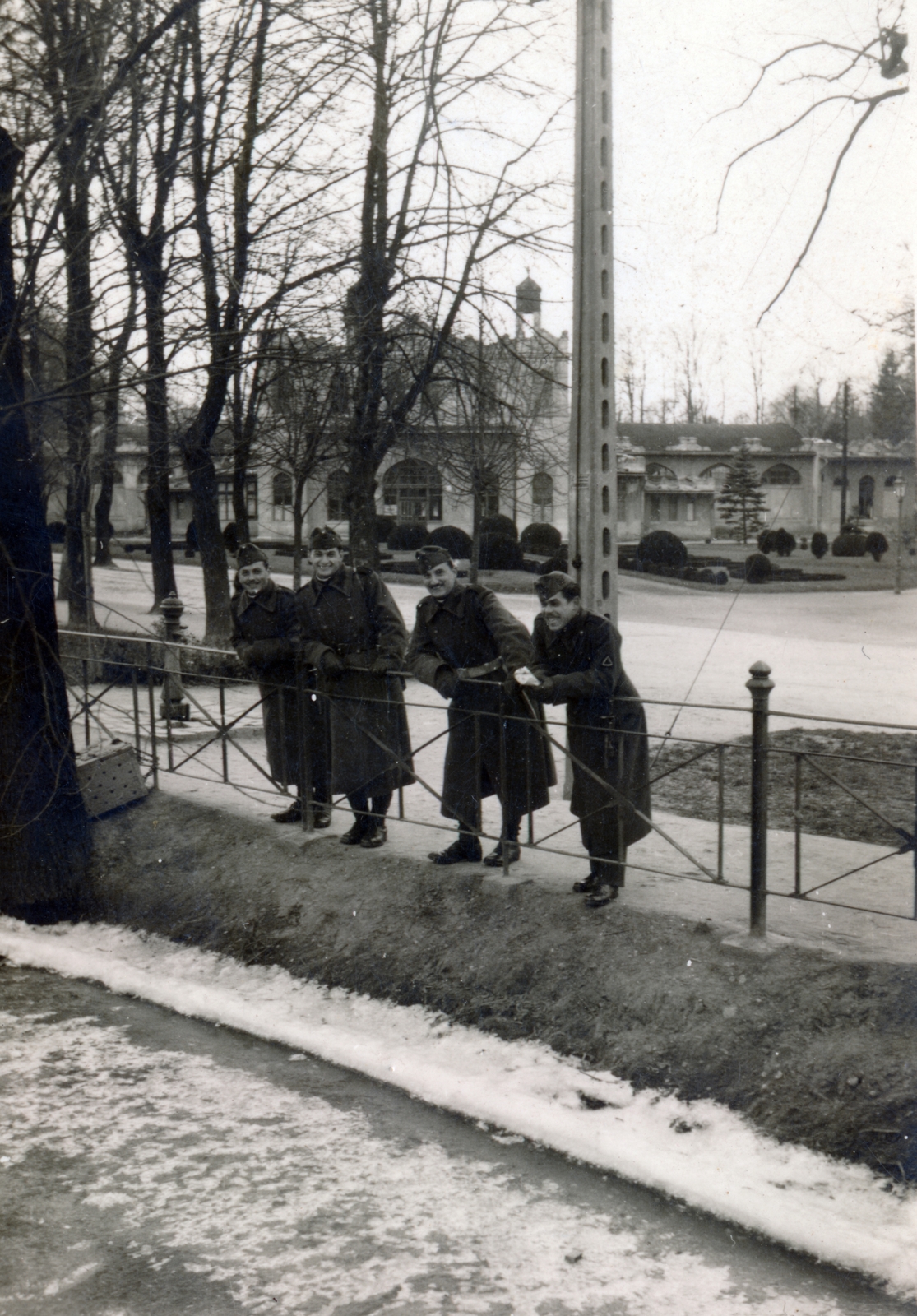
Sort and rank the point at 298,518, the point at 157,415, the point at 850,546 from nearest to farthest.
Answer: the point at 157,415 < the point at 298,518 < the point at 850,546

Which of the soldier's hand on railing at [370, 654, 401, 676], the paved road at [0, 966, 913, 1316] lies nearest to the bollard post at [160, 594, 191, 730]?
the soldier's hand on railing at [370, 654, 401, 676]

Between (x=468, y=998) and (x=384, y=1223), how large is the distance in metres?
1.53

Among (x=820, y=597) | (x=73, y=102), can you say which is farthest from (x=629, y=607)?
(x=73, y=102)

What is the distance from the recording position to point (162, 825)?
735 centimetres

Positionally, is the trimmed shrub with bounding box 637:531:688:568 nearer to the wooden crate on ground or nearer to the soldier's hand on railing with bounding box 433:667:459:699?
the wooden crate on ground

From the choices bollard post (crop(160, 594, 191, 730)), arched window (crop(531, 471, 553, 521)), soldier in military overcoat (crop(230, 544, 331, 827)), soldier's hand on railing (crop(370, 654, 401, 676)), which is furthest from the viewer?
arched window (crop(531, 471, 553, 521))

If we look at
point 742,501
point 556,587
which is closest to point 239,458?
point 556,587

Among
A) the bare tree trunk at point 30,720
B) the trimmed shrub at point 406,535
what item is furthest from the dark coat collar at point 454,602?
the trimmed shrub at point 406,535

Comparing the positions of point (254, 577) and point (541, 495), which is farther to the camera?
point (541, 495)

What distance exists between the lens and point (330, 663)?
6.30 m

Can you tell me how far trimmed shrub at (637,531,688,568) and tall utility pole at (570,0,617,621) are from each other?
18.0 meters

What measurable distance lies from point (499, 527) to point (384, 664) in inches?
779

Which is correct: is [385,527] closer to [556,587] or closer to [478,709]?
[478,709]

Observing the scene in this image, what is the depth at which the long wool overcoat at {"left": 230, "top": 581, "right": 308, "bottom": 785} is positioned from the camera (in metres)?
6.80
